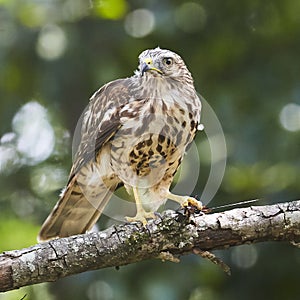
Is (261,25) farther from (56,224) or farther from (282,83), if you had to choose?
(56,224)

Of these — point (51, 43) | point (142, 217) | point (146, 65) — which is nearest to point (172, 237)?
point (142, 217)

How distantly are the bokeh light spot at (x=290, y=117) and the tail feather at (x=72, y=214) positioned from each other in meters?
1.40

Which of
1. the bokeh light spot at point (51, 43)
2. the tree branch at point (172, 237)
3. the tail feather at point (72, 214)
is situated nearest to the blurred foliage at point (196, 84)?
the bokeh light spot at point (51, 43)

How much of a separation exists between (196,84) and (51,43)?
1156 millimetres

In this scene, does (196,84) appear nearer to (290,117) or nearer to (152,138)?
(290,117)

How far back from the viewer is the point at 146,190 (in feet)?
16.9

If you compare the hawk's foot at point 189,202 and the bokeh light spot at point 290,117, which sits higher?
the bokeh light spot at point 290,117

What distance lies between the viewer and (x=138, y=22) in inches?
254

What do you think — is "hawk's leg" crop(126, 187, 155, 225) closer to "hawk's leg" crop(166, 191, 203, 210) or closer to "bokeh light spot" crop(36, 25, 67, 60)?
"hawk's leg" crop(166, 191, 203, 210)

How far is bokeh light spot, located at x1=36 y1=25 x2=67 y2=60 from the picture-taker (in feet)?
20.8

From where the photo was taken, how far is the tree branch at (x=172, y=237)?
4.09 meters

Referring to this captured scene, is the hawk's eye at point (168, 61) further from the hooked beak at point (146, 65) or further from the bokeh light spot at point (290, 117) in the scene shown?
the bokeh light spot at point (290, 117)

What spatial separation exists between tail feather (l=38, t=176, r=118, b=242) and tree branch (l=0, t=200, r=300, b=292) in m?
1.28

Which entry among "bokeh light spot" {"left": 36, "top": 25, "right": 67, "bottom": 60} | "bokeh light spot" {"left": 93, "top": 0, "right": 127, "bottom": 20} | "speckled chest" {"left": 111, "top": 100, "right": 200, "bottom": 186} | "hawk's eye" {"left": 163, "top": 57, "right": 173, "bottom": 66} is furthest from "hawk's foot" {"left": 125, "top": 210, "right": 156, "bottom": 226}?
"bokeh light spot" {"left": 36, "top": 25, "right": 67, "bottom": 60}
